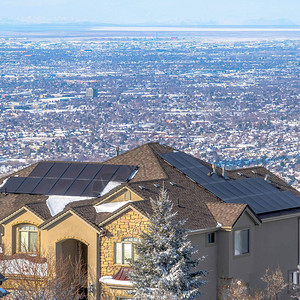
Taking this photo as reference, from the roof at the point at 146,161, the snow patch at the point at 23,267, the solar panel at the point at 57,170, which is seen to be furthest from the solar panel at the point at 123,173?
the snow patch at the point at 23,267

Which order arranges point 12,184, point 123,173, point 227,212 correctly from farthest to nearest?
point 12,184, point 123,173, point 227,212

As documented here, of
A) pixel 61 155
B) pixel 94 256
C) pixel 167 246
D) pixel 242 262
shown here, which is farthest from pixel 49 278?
pixel 61 155

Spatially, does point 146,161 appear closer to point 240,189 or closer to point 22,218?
point 240,189

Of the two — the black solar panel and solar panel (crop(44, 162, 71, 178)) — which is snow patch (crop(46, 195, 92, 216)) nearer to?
solar panel (crop(44, 162, 71, 178))

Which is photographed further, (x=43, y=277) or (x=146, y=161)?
(x=146, y=161)

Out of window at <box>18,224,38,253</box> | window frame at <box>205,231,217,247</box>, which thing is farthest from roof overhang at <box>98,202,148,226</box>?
window at <box>18,224,38,253</box>

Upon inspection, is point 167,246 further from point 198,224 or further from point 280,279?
point 280,279

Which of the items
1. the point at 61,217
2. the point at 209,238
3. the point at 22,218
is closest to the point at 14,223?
the point at 22,218
